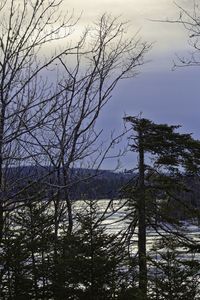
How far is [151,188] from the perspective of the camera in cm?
1783

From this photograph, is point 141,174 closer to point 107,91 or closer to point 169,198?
point 169,198

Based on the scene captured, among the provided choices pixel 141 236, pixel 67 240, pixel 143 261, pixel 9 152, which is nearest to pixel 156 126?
pixel 141 236

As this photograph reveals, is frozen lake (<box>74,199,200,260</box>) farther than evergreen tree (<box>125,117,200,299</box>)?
No

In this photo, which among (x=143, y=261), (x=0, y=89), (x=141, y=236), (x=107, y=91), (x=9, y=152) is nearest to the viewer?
(x=0, y=89)

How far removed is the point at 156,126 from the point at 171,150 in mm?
970

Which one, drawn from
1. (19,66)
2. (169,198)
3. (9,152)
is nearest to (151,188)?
(169,198)

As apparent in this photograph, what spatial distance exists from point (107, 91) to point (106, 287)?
143 inches

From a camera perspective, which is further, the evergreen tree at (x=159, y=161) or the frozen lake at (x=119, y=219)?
the evergreen tree at (x=159, y=161)

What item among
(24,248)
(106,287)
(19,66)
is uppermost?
(19,66)

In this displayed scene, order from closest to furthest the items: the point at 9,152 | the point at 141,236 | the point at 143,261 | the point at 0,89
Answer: the point at 0,89 → the point at 9,152 → the point at 143,261 → the point at 141,236

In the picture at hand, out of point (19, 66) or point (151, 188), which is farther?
point (151, 188)

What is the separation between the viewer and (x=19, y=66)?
18.1ft

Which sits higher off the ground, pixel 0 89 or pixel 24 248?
pixel 0 89

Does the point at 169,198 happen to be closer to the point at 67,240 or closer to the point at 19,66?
the point at 67,240
